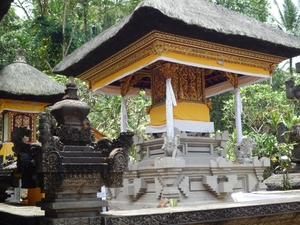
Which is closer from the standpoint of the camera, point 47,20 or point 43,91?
point 43,91

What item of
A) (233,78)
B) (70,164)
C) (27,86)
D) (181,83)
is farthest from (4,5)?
(27,86)

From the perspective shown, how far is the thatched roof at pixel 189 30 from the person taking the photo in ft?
31.2

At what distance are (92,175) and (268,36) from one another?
952cm

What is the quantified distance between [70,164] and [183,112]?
864cm

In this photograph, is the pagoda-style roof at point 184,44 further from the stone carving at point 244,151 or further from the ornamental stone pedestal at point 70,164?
the ornamental stone pedestal at point 70,164

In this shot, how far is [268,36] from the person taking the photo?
1137cm

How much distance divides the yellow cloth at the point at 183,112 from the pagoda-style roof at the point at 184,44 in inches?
50.5

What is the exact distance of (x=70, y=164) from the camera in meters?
3.01

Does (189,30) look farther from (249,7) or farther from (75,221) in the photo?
(249,7)

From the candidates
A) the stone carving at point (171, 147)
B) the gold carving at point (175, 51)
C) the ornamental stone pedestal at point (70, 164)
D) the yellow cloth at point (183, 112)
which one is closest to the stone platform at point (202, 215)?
the ornamental stone pedestal at point (70, 164)

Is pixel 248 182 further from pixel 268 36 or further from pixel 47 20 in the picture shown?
pixel 47 20

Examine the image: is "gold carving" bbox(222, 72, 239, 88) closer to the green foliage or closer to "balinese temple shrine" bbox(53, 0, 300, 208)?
"balinese temple shrine" bbox(53, 0, 300, 208)

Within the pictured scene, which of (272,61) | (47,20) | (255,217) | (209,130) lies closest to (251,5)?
(47,20)

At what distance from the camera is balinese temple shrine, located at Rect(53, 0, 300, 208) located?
9500 mm
